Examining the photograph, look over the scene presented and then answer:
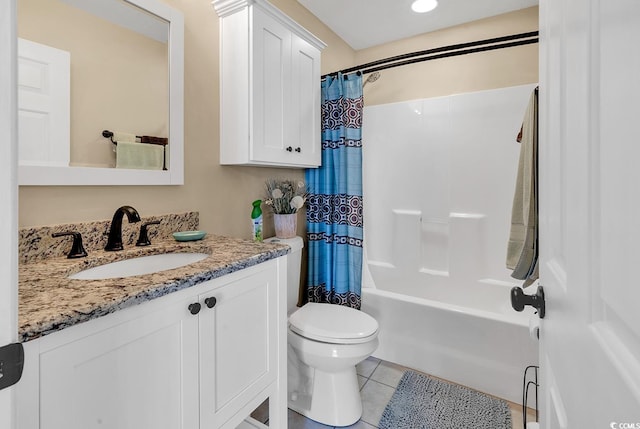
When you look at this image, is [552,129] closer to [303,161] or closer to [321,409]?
[303,161]

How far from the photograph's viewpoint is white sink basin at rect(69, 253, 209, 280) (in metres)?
1.05

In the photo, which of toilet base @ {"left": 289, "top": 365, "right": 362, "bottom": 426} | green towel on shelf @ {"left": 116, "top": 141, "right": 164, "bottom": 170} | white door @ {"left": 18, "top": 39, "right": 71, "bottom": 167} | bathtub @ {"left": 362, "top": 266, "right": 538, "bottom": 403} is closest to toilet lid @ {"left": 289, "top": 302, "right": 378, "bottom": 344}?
toilet base @ {"left": 289, "top": 365, "right": 362, "bottom": 426}

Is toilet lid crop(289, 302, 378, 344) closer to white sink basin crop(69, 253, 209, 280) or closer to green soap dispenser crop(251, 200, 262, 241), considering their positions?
green soap dispenser crop(251, 200, 262, 241)

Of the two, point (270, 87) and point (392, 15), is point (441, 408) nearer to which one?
point (270, 87)

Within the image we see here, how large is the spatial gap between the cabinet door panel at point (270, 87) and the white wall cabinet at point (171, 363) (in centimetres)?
73

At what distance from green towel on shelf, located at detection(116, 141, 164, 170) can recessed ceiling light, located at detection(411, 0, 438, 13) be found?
6.47 feet

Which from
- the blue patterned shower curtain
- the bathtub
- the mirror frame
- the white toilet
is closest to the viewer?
the mirror frame

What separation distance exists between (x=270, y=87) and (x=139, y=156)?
2.47 feet

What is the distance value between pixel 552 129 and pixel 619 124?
0.37m

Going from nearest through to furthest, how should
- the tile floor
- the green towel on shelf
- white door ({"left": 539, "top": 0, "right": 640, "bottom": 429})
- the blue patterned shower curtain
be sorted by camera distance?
white door ({"left": 539, "top": 0, "right": 640, "bottom": 429}), the green towel on shelf, the tile floor, the blue patterned shower curtain

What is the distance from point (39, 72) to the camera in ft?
3.32

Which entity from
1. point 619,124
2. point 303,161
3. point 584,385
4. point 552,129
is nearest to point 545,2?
point 552,129

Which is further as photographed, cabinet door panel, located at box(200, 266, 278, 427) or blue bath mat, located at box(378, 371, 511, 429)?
blue bath mat, located at box(378, 371, 511, 429)

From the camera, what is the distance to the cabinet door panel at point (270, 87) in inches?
62.1
